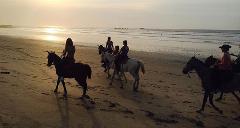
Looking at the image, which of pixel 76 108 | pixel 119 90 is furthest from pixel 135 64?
pixel 76 108

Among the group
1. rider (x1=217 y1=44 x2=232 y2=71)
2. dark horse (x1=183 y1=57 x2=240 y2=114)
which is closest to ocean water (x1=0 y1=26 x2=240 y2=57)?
dark horse (x1=183 y1=57 x2=240 y2=114)

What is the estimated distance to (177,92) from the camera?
54.1 feet

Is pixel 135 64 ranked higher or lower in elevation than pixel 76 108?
higher

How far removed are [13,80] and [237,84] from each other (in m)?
8.34

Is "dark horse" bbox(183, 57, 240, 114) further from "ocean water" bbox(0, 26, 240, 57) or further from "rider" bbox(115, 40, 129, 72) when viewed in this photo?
"ocean water" bbox(0, 26, 240, 57)

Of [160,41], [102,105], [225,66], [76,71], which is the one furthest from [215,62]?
[160,41]

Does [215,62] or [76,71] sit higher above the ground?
[215,62]

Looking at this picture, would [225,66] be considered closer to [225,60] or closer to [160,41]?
[225,60]

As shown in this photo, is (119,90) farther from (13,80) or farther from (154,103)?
(13,80)

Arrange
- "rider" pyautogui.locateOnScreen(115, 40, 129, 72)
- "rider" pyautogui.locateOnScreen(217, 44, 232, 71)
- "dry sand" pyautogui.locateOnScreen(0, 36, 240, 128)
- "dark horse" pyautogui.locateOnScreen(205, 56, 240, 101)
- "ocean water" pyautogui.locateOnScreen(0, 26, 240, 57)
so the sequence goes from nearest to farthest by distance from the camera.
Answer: "dry sand" pyautogui.locateOnScreen(0, 36, 240, 128), "rider" pyautogui.locateOnScreen(217, 44, 232, 71), "dark horse" pyautogui.locateOnScreen(205, 56, 240, 101), "rider" pyautogui.locateOnScreen(115, 40, 129, 72), "ocean water" pyautogui.locateOnScreen(0, 26, 240, 57)

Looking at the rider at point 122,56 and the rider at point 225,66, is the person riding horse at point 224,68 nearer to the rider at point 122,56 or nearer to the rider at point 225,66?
the rider at point 225,66

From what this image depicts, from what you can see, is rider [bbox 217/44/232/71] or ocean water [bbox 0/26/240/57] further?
ocean water [bbox 0/26/240/57]

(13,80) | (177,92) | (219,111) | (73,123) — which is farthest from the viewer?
(177,92)

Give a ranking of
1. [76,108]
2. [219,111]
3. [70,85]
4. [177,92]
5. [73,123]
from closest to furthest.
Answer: [73,123] < [76,108] < [219,111] < [70,85] < [177,92]
